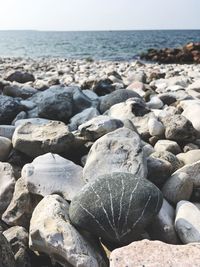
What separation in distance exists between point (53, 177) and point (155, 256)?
1.00 m

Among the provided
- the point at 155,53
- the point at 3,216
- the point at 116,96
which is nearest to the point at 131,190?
the point at 3,216

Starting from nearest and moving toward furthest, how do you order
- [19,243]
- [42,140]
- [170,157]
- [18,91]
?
1. [19,243]
2. [170,157]
3. [42,140]
4. [18,91]

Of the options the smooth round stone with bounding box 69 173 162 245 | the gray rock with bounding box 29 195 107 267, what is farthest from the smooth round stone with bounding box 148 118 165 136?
the gray rock with bounding box 29 195 107 267

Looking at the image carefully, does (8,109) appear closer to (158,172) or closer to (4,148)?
(4,148)

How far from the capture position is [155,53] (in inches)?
736

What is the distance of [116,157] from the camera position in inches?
98.0

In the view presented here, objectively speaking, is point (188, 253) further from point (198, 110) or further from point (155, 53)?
point (155, 53)

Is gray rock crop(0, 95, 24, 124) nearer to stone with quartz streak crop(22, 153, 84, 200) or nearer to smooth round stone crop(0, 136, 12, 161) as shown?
smooth round stone crop(0, 136, 12, 161)

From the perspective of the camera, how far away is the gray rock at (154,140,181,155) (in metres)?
2.97

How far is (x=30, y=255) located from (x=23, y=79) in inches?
196

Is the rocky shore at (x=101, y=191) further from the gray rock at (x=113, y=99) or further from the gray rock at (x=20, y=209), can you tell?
the gray rock at (x=113, y=99)

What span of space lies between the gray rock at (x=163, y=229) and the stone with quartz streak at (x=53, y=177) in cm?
54

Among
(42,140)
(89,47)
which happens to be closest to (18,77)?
(42,140)

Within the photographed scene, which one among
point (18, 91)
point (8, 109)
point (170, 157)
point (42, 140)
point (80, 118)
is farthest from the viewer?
point (18, 91)
